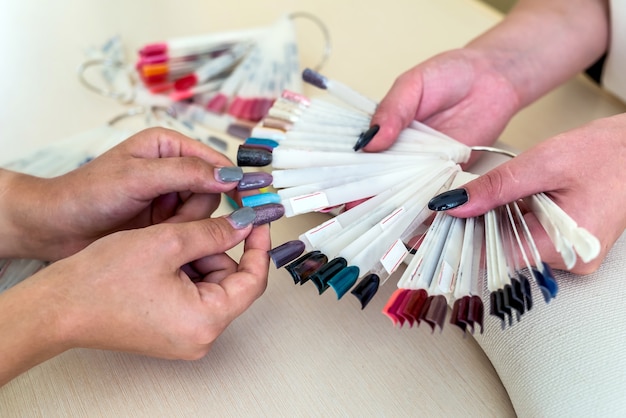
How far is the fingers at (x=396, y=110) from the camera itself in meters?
0.60

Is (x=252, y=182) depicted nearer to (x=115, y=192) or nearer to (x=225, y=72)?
(x=115, y=192)

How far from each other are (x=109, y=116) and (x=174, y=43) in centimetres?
15

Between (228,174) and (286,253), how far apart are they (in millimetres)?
93

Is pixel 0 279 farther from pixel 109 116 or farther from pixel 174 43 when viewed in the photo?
pixel 174 43

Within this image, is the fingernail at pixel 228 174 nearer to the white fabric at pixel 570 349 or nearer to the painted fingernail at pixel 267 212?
the painted fingernail at pixel 267 212

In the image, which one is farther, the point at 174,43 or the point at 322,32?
the point at 322,32

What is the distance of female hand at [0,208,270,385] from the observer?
1.40 ft

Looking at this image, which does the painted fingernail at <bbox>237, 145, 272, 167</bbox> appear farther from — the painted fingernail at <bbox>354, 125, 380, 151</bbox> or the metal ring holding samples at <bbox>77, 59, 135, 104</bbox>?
the metal ring holding samples at <bbox>77, 59, 135, 104</bbox>

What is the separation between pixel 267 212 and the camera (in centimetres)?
51

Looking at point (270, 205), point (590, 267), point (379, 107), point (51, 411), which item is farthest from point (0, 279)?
point (590, 267)

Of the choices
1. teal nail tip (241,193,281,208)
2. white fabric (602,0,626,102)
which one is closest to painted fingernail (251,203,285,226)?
teal nail tip (241,193,281,208)

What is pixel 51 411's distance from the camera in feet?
1.60

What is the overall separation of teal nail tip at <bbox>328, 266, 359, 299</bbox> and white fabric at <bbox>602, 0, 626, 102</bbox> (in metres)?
0.51

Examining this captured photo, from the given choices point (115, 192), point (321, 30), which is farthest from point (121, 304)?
point (321, 30)
